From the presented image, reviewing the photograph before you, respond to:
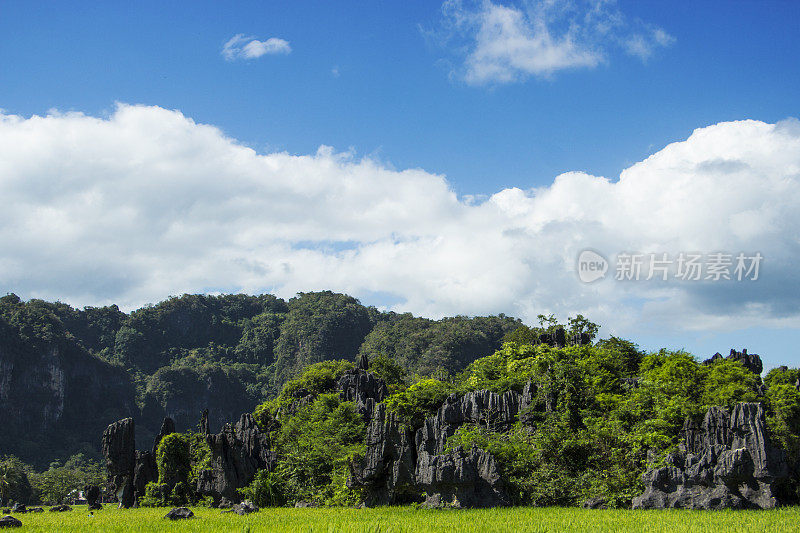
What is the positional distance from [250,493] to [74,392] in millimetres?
74795

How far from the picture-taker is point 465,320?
92.6 meters

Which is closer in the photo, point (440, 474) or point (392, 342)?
point (440, 474)

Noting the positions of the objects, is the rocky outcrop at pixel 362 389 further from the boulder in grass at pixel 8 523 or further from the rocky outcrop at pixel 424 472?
the boulder in grass at pixel 8 523

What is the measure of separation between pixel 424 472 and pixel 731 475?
36.2 feet

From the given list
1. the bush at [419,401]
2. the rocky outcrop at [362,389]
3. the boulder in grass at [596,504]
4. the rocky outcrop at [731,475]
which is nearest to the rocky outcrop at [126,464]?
the rocky outcrop at [362,389]

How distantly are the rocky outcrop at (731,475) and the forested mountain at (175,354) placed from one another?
56178 millimetres

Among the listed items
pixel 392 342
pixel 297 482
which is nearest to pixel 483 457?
pixel 297 482

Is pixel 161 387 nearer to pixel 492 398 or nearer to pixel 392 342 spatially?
pixel 392 342

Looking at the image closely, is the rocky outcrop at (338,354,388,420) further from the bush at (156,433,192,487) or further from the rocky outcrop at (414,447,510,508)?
the rocky outcrop at (414,447,510,508)

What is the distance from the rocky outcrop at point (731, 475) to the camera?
72.3 ft

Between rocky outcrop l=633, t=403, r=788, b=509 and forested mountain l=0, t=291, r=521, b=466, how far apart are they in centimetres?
5618

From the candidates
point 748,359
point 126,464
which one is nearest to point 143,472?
point 126,464

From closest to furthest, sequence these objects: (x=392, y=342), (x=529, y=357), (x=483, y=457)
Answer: (x=483, y=457) → (x=529, y=357) → (x=392, y=342)

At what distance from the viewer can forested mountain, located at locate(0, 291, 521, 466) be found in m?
84.5
